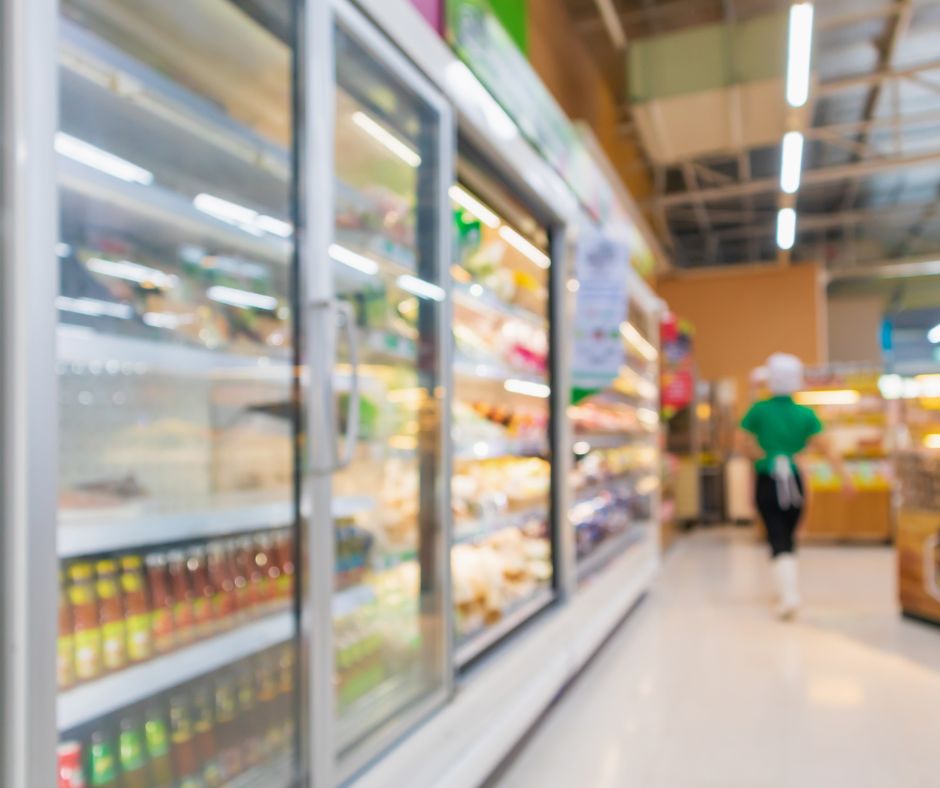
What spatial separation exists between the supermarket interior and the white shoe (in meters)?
0.03

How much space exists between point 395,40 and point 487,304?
3.67 feet

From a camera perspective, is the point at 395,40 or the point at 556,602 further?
the point at 556,602

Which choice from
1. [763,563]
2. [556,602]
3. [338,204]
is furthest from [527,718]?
[763,563]

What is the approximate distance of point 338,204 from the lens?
2107 millimetres

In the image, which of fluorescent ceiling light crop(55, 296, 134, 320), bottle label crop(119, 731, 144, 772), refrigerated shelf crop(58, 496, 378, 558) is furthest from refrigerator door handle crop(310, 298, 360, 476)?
bottle label crop(119, 731, 144, 772)

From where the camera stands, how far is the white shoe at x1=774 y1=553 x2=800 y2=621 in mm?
4828

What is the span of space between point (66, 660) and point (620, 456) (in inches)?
187

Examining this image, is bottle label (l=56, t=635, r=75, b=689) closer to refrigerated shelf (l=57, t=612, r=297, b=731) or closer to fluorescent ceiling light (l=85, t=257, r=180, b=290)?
refrigerated shelf (l=57, t=612, r=297, b=731)

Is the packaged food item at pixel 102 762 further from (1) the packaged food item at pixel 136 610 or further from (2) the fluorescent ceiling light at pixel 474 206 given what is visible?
(2) the fluorescent ceiling light at pixel 474 206

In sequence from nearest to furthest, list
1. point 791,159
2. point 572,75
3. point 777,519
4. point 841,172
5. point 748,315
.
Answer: point 777,519 < point 572,75 < point 791,159 < point 841,172 < point 748,315

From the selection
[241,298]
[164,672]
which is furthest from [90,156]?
[164,672]

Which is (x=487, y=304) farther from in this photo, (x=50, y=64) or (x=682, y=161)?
(x=682, y=161)

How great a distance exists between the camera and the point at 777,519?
5133 mm

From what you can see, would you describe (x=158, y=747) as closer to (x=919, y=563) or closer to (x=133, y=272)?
(x=133, y=272)
